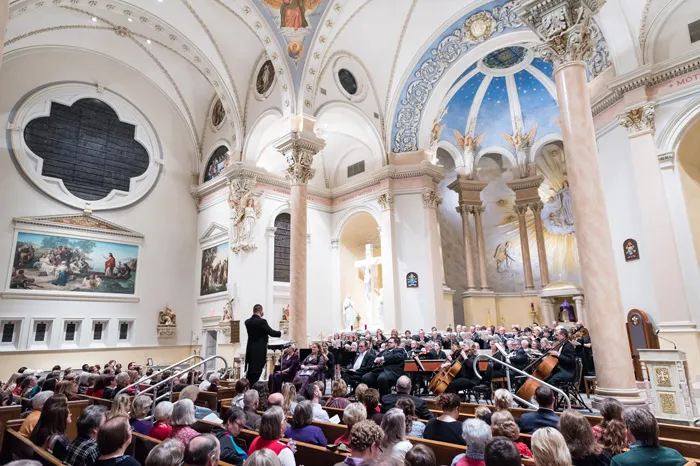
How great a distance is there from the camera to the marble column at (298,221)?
486 inches

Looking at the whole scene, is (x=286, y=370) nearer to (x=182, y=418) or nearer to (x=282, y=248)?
(x=182, y=418)

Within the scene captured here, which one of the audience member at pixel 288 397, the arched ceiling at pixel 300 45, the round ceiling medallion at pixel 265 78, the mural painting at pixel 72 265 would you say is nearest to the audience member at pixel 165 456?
the audience member at pixel 288 397

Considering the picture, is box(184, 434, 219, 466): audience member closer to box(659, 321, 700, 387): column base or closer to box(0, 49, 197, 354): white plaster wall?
box(659, 321, 700, 387): column base

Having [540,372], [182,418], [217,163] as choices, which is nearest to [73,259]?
[217,163]

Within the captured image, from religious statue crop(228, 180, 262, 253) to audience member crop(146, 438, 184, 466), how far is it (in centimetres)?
1439

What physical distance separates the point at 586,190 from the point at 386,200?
10.2m

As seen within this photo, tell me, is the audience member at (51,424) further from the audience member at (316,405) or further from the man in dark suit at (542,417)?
the man in dark suit at (542,417)

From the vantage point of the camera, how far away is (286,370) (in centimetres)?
820

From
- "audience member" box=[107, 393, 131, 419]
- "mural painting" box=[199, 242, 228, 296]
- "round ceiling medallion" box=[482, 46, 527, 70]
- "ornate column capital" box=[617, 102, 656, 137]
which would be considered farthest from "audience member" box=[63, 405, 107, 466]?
"round ceiling medallion" box=[482, 46, 527, 70]

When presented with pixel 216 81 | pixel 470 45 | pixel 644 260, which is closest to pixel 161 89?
pixel 216 81

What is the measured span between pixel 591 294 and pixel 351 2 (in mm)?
11330

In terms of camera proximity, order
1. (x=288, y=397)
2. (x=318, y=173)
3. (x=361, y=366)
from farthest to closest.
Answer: (x=318, y=173) → (x=361, y=366) → (x=288, y=397)

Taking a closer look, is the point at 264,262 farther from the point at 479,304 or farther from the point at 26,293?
the point at 479,304

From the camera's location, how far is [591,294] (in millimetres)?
6520
